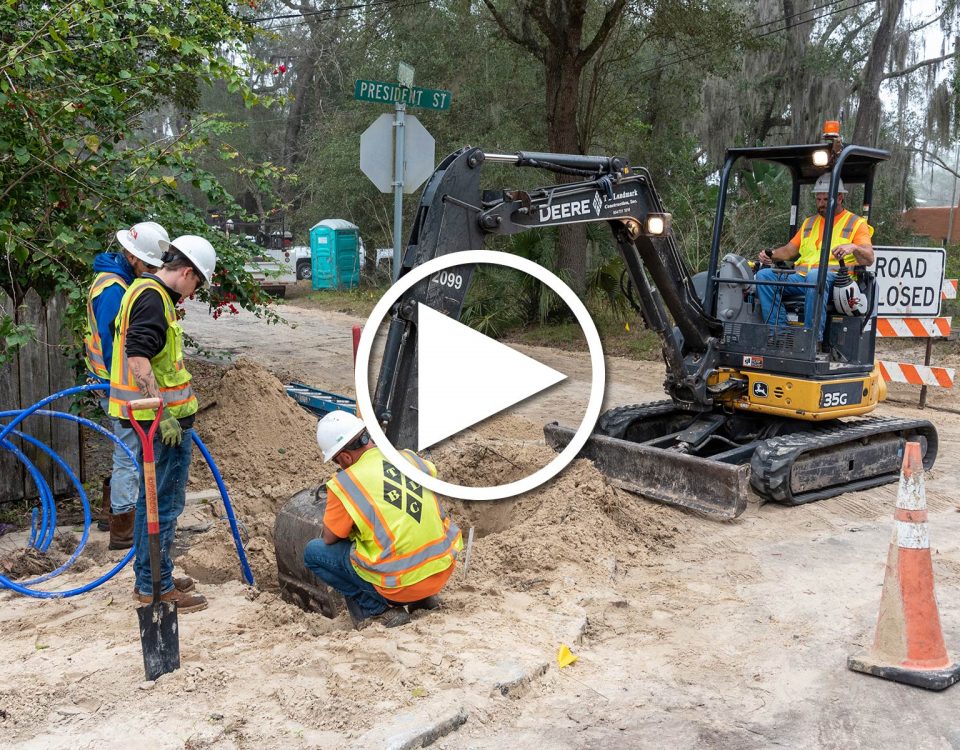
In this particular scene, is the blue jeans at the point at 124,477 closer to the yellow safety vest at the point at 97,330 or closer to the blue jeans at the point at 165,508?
the yellow safety vest at the point at 97,330

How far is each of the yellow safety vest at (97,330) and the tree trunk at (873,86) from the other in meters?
23.7

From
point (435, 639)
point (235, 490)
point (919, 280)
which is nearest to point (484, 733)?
point (435, 639)

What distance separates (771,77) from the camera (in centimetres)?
2734

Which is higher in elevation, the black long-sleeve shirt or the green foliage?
the green foliage

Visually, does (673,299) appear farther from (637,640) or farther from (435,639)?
(435,639)

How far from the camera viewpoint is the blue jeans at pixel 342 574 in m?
5.06

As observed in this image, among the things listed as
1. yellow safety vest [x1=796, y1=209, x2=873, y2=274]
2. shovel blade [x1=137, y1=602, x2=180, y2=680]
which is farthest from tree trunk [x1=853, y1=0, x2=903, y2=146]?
shovel blade [x1=137, y1=602, x2=180, y2=680]

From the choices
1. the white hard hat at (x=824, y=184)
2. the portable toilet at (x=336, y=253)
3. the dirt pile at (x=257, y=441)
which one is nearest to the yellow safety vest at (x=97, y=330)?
the dirt pile at (x=257, y=441)

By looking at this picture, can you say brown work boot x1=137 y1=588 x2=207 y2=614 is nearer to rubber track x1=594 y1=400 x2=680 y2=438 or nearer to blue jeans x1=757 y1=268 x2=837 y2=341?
rubber track x1=594 y1=400 x2=680 y2=438

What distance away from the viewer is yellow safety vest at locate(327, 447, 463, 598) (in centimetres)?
475

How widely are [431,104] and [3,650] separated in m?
A: 5.93

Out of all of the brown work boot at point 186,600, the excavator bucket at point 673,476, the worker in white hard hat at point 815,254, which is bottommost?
the brown work boot at point 186,600
